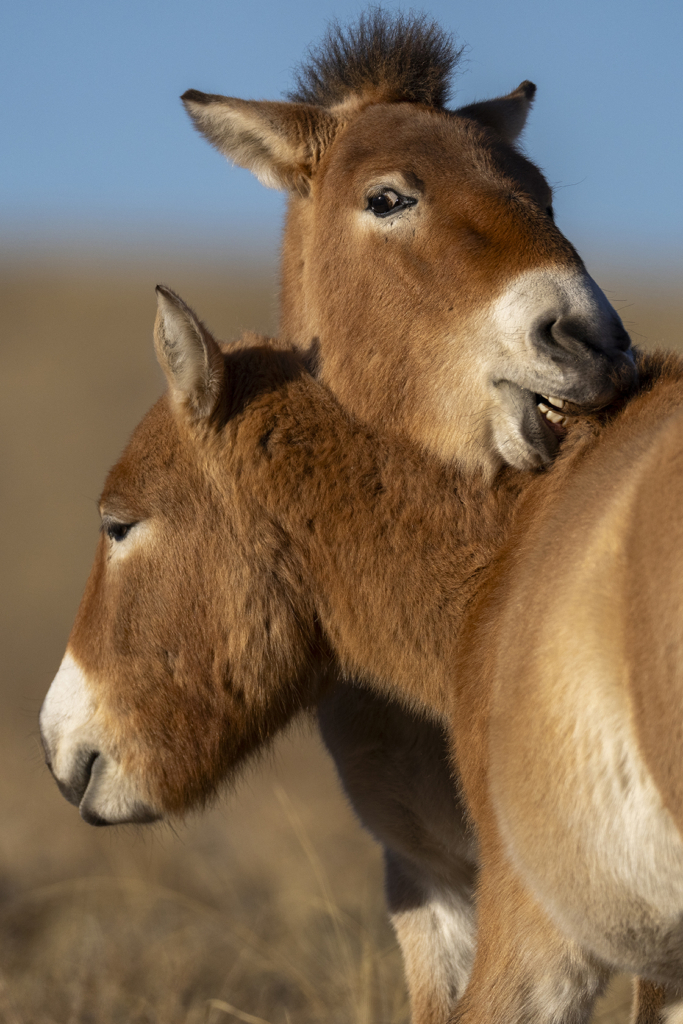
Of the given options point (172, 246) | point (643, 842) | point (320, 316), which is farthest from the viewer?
point (172, 246)

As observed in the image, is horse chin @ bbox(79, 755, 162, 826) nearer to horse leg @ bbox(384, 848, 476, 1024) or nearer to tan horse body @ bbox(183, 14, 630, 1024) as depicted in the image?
tan horse body @ bbox(183, 14, 630, 1024)

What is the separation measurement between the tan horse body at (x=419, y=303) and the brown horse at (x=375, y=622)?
0.62ft

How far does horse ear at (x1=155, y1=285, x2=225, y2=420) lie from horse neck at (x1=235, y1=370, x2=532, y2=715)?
190 millimetres

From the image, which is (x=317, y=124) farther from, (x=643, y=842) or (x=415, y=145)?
(x=643, y=842)

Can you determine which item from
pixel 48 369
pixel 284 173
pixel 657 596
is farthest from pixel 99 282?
pixel 657 596

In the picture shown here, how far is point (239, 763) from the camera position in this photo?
10.5 feet

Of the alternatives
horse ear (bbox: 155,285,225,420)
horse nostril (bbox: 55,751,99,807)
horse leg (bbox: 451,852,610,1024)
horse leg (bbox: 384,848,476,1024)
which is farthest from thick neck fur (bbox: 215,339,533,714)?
horse leg (bbox: 384,848,476,1024)

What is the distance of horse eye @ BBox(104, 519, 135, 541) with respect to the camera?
10.4ft

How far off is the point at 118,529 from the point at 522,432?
1.28m

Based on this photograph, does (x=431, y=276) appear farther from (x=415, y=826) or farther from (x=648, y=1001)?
(x=648, y=1001)

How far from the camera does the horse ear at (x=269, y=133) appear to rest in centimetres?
379

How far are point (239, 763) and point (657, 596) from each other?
1.84 metres

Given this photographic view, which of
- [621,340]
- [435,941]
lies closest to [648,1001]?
[435,941]

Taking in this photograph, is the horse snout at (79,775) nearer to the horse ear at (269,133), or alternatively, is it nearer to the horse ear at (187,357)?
the horse ear at (187,357)
